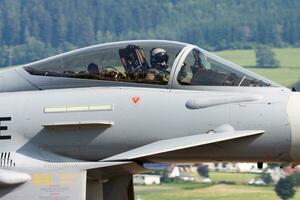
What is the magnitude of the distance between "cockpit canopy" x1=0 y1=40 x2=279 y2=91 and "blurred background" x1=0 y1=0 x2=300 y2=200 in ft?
267

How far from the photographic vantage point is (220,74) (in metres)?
14.8

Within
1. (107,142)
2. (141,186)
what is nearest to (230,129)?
(107,142)

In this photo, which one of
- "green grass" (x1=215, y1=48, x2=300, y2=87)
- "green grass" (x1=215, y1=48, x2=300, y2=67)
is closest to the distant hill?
"green grass" (x1=215, y1=48, x2=300, y2=67)

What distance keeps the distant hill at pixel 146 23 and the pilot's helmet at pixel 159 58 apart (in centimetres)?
12612

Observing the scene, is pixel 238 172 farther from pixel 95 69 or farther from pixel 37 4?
pixel 37 4

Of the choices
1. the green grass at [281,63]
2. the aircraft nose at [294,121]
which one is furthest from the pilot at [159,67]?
the green grass at [281,63]

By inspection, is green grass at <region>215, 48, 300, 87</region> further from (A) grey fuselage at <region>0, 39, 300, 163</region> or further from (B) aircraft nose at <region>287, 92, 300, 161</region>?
(B) aircraft nose at <region>287, 92, 300, 161</region>

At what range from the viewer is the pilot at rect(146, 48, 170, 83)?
48.5ft

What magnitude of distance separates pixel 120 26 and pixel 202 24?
13.9 metres

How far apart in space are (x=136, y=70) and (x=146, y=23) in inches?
6763

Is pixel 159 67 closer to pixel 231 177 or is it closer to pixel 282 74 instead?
pixel 231 177

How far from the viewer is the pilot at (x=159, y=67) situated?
14.8m

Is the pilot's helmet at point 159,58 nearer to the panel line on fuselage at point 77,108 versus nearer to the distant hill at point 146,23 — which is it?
the panel line on fuselage at point 77,108

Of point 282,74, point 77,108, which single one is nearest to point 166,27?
point 282,74
